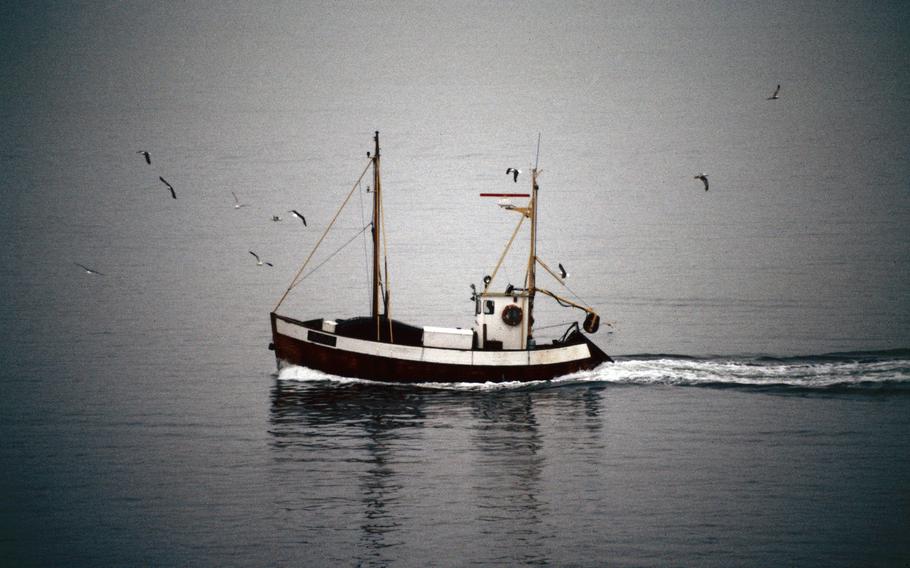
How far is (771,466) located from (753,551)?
30.7ft

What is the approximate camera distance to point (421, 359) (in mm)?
51219

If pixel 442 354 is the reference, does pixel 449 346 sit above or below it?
above

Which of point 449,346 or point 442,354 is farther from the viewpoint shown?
point 449,346

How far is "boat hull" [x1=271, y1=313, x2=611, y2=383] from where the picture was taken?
51.1 m

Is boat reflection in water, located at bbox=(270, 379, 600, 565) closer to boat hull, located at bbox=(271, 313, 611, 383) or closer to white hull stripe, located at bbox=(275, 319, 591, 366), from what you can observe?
boat hull, located at bbox=(271, 313, 611, 383)

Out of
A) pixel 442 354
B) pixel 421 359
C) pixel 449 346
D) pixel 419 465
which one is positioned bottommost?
pixel 419 465

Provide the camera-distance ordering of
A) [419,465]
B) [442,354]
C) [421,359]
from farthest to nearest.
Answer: [421,359]
[442,354]
[419,465]

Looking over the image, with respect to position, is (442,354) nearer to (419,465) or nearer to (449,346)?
(449,346)

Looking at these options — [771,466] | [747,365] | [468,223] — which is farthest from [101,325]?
[468,223]

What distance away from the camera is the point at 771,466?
1666 inches

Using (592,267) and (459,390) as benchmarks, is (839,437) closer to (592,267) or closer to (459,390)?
(459,390)

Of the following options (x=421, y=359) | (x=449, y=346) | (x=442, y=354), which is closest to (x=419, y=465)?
(x=442, y=354)

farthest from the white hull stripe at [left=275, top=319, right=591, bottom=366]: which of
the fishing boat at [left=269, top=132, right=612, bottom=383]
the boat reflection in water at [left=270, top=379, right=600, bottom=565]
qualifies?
the boat reflection in water at [left=270, top=379, right=600, bottom=565]

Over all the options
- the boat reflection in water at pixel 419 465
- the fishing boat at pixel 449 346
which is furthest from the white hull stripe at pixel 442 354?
the boat reflection in water at pixel 419 465
